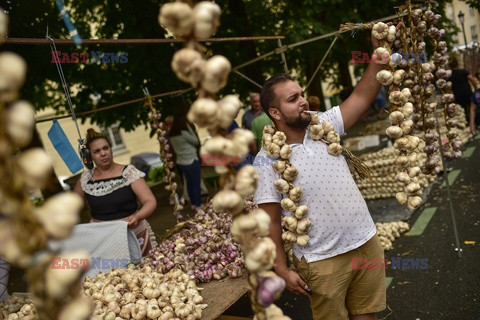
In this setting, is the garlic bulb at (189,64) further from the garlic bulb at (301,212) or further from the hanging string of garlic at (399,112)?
the hanging string of garlic at (399,112)

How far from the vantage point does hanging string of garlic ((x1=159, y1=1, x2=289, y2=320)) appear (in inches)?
37.7

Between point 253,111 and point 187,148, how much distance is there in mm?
1317

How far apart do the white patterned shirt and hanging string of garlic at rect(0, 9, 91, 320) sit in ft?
5.22

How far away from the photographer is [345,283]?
223 cm

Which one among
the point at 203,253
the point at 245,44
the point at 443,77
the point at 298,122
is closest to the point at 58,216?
the point at 298,122

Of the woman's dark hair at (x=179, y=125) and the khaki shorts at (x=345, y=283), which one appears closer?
the khaki shorts at (x=345, y=283)

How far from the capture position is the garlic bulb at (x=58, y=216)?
72cm

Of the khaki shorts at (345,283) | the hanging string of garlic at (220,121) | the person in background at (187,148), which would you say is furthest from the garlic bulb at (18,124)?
the person in background at (187,148)

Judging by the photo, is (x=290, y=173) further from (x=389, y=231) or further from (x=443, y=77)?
(x=389, y=231)

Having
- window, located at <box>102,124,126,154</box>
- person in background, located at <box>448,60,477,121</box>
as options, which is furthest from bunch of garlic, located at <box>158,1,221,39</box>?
window, located at <box>102,124,126,154</box>

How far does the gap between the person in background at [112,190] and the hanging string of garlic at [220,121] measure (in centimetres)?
254

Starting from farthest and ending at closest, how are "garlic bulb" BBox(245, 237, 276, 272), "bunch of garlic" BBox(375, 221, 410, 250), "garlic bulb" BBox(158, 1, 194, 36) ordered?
"bunch of garlic" BBox(375, 221, 410, 250) < "garlic bulb" BBox(245, 237, 276, 272) < "garlic bulb" BBox(158, 1, 194, 36)

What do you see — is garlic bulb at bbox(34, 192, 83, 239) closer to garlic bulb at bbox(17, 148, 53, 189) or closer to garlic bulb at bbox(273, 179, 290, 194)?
garlic bulb at bbox(17, 148, 53, 189)

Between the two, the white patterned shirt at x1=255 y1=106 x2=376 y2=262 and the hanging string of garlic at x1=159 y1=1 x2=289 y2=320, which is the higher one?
the hanging string of garlic at x1=159 y1=1 x2=289 y2=320
